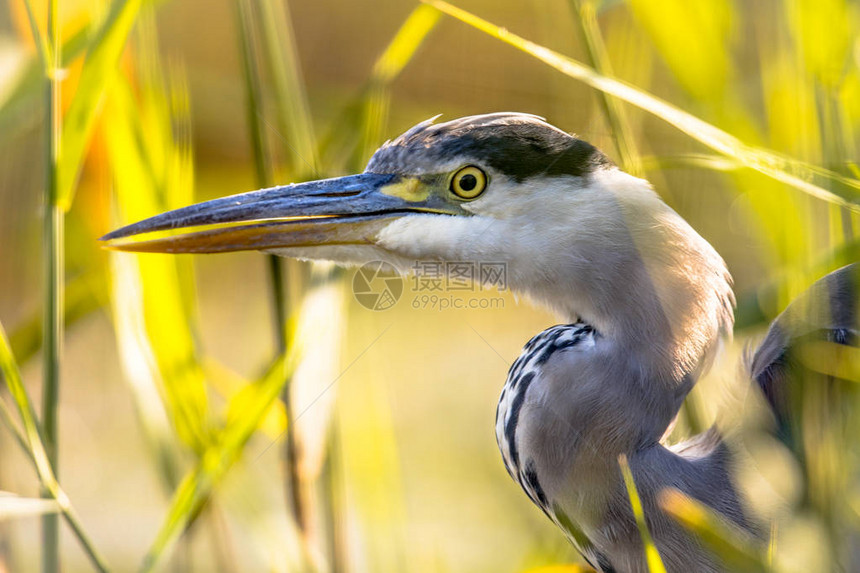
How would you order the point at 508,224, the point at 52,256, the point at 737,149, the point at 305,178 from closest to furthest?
the point at 737,149
the point at 52,256
the point at 508,224
the point at 305,178

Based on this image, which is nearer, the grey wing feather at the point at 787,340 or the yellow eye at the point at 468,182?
the grey wing feather at the point at 787,340

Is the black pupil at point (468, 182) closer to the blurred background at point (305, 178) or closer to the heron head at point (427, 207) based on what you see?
the heron head at point (427, 207)

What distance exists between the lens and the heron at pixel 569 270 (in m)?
0.83

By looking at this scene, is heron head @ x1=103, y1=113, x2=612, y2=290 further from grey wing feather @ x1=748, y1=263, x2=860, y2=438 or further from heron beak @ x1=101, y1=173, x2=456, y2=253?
grey wing feather @ x1=748, y1=263, x2=860, y2=438

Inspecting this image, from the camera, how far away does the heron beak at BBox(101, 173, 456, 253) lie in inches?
35.7

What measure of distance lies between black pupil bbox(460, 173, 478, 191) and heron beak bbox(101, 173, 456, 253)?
0.03 metres

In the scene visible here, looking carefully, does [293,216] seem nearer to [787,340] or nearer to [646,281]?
[646,281]

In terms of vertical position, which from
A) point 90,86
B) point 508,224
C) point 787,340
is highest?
point 90,86

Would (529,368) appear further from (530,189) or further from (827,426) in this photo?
(827,426)

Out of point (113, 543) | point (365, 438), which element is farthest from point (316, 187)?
point (113, 543)

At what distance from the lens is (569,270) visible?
870 mm

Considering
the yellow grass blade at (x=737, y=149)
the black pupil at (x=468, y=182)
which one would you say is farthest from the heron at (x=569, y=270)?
the yellow grass blade at (x=737, y=149)

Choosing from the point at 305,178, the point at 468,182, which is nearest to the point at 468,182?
the point at 468,182

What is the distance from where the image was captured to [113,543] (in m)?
2.64
